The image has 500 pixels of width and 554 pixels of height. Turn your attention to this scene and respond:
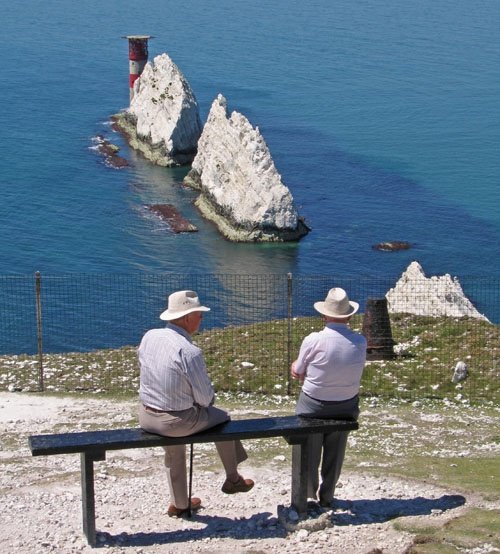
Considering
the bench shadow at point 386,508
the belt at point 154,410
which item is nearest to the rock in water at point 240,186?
the bench shadow at point 386,508

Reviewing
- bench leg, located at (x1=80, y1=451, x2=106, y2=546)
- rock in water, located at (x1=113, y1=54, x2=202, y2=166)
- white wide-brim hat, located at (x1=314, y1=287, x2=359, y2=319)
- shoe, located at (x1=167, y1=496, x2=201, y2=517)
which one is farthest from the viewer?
rock in water, located at (x1=113, y1=54, x2=202, y2=166)

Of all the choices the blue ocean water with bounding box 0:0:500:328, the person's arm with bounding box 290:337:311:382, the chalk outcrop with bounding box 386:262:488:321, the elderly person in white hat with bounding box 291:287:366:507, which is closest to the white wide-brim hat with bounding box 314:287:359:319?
the elderly person in white hat with bounding box 291:287:366:507

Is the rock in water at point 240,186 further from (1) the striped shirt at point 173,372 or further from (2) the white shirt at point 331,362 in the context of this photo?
(1) the striped shirt at point 173,372

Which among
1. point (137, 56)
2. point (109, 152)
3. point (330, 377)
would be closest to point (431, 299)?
point (330, 377)

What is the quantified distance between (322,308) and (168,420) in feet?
6.85

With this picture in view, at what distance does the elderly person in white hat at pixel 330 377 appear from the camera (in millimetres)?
11891

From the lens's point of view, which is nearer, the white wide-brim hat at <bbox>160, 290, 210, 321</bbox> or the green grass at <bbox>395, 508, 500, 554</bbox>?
the green grass at <bbox>395, 508, 500, 554</bbox>

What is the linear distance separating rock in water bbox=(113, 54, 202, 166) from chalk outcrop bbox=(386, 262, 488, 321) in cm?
5459

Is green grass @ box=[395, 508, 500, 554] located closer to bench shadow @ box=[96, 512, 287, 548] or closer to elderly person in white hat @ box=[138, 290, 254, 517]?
bench shadow @ box=[96, 512, 287, 548]

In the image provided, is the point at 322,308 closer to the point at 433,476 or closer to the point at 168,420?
the point at 168,420

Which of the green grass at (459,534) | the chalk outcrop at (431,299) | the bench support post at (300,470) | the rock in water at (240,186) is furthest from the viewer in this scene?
the rock in water at (240,186)

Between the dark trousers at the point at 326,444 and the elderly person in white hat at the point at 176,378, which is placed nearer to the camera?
the elderly person in white hat at the point at 176,378

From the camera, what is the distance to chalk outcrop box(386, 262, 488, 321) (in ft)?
100

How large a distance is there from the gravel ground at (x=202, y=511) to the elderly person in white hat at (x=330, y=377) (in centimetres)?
46
